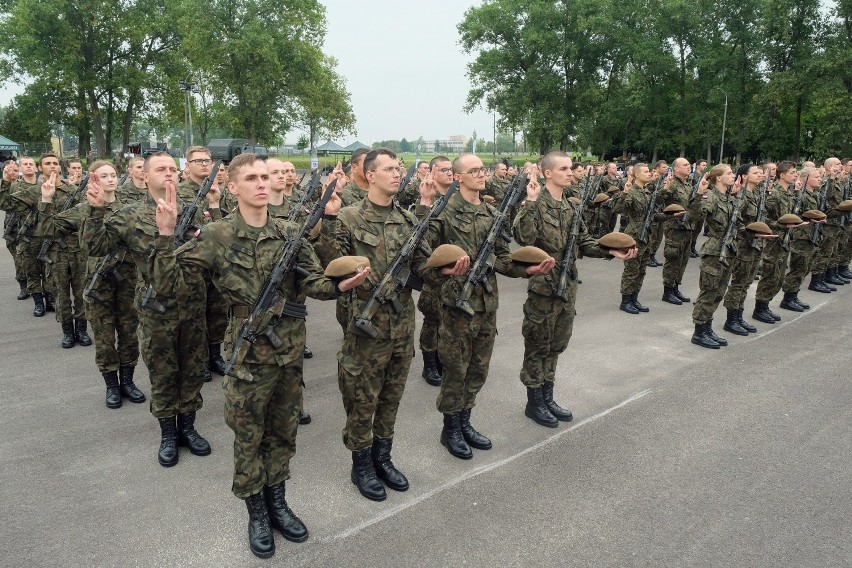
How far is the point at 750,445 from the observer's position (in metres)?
4.65

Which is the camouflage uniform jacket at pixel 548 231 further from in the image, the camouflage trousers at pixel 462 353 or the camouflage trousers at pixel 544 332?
the camouflage trousers at pixel 462 353

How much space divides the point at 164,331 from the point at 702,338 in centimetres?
604

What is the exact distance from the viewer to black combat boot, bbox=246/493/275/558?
3.27 m

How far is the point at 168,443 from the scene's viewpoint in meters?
4.32

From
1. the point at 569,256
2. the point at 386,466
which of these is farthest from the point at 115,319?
the point at 569,256

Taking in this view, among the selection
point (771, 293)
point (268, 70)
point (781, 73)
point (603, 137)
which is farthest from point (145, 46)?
point (771, 293)

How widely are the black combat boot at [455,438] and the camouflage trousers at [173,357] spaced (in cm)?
190

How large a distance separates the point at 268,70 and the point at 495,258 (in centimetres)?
3821

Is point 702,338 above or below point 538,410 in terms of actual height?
above

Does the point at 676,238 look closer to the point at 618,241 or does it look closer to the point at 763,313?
the point at 763,313

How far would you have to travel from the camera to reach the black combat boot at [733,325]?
7.62 m

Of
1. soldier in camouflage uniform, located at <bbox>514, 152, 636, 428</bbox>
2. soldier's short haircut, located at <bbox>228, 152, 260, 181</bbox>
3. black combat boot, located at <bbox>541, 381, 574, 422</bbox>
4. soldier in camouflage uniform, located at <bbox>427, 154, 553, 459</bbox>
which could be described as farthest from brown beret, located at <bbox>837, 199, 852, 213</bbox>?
soldier's short haircut, located at <bbox>228, 152, 260, 181</bbox>

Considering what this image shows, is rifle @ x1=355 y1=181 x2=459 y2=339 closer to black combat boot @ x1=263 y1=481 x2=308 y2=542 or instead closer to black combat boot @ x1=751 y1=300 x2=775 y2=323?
black combat boot @ x1=263 y1=481 x2=308 y2=542

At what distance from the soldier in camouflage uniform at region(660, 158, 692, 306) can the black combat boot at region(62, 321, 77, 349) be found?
26.9 feet
